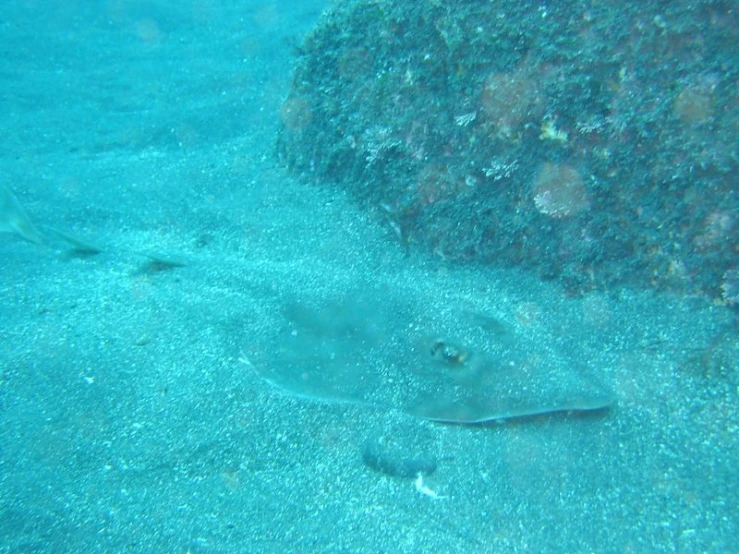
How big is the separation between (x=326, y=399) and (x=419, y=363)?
726mm

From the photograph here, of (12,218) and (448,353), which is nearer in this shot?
(448,353)

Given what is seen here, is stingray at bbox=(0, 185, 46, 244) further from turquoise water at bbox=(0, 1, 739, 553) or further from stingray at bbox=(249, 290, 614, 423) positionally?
stingray at bbox=(249, 290, 614, 423)

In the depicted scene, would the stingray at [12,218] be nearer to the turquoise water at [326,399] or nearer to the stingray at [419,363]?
the turquoise water at [326,399]

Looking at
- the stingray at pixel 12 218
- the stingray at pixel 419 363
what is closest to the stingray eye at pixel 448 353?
the stingray at pixel 419 363

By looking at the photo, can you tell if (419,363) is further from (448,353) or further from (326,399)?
(326,399)

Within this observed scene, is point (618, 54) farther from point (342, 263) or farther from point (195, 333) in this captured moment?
point (195, 333)

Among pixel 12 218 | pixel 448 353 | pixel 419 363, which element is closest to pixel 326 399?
pixel 419 363

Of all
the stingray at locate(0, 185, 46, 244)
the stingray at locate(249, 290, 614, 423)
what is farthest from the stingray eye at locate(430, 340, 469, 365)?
the stingray at locate(0, 185, 46, 244)

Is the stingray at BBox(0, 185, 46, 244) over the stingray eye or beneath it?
over

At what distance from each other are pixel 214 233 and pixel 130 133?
361 centimetres

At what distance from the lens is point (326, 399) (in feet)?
11.6

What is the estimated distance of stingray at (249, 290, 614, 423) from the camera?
10.5 feet

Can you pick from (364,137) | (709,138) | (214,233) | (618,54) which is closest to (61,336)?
(214,233)

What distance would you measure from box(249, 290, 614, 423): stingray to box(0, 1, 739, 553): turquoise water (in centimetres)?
2
